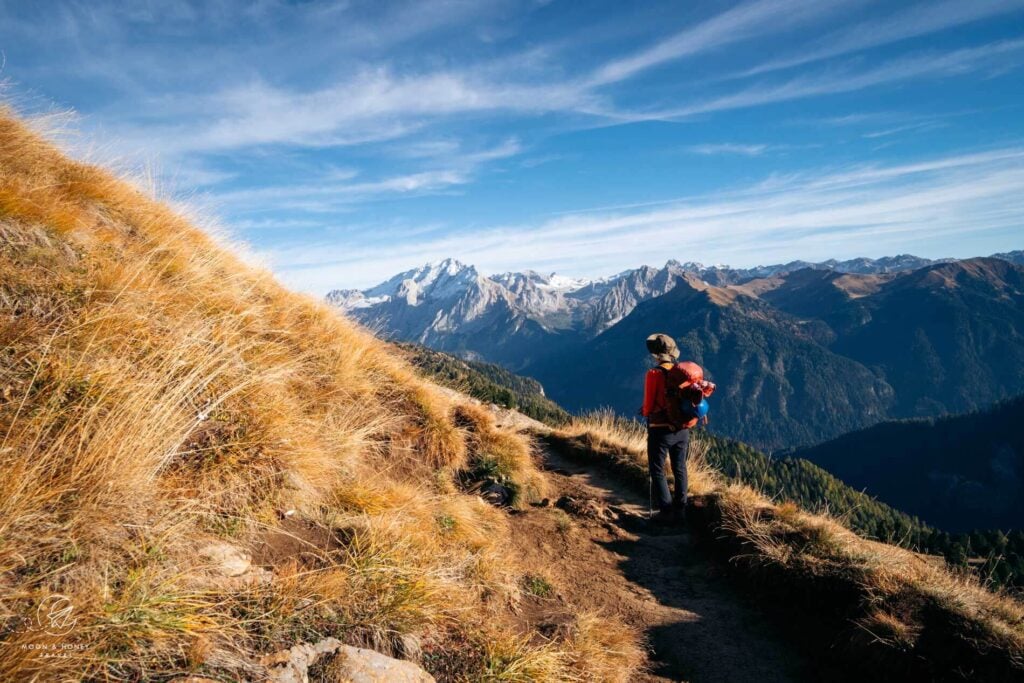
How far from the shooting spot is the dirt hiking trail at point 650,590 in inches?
217

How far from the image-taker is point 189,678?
8.42 feet

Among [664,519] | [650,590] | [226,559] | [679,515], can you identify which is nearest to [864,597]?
[650,590]

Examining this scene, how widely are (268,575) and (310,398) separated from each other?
305 cm

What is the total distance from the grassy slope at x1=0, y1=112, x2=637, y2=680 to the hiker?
3442mm

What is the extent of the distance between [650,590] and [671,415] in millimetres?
2994

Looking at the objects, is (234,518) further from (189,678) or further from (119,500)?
(189,678)

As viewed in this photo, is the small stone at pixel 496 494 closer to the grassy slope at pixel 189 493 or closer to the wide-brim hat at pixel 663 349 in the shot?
the grassy slope at pixel 189 493

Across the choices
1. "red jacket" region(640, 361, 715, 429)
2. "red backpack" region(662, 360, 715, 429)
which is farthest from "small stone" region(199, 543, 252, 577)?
"red backpack" region(662, 360, 715, 429)

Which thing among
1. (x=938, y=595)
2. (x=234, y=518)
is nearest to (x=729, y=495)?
(x=938, y=595)

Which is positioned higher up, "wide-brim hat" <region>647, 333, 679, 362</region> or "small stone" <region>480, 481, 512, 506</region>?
"wide-brim hat" <region>647, 333, 679, 362</region>

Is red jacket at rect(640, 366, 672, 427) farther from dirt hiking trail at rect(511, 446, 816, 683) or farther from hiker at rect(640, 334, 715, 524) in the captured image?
dirt hiking trail at rect(511, 446, 816, 683)

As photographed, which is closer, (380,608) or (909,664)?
(380,608)

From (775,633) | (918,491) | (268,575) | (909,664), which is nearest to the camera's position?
(268,575)

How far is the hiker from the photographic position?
861cm
